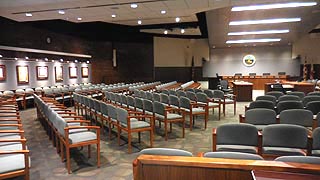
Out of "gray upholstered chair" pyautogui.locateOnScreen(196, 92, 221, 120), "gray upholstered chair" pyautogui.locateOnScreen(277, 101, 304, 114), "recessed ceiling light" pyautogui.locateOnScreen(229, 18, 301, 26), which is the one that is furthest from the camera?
"recessed ceiling light" pyautogui.locateOnScreen(229, 18, 301, 26)

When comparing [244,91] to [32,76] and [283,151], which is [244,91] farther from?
[32,76]

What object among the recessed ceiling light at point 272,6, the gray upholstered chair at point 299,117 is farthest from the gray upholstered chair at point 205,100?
the recessed ceiling light at point 272,6

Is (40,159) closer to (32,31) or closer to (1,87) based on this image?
(1,87)

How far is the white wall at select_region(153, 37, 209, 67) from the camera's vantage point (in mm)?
19875

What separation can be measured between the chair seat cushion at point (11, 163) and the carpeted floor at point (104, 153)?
52 centimetres

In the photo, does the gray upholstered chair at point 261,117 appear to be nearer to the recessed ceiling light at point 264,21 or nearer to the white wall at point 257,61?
the recessed ceiling light at point 264,21

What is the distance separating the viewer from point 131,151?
15.0ft

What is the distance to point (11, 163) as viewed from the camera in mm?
2982

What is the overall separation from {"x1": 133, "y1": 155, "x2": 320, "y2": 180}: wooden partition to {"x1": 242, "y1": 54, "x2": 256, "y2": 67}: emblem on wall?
19658 millimetres

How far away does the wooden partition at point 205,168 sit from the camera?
1636 mm

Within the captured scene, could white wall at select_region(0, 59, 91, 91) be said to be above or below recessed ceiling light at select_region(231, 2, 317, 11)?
below

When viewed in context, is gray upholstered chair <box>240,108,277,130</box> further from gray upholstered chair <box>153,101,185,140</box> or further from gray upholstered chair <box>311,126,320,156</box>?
gray upholstered chair <box>153,101,185,140</box>

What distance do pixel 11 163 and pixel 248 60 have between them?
19.7 meters

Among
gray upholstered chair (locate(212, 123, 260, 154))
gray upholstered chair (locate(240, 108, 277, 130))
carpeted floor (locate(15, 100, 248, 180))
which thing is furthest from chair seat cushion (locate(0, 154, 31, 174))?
gray upholstered chair (locate(240, 108, 277, 130))
